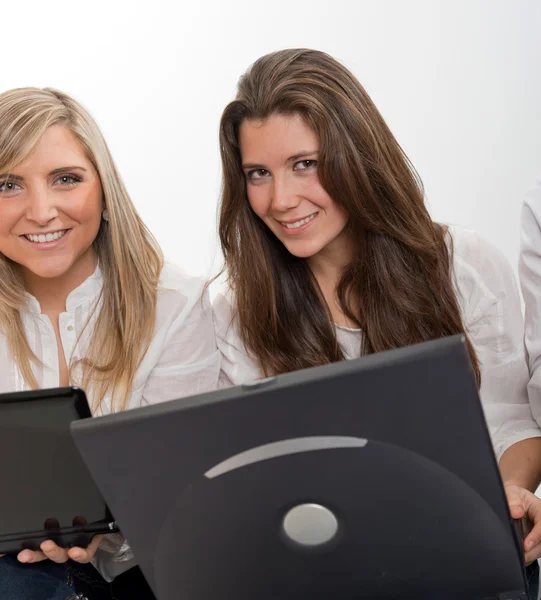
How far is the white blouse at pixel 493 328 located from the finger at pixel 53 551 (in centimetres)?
72

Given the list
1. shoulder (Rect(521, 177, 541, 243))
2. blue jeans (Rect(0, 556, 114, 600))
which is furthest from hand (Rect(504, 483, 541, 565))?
blue jeans (Rect(0, 556, 114, 600))

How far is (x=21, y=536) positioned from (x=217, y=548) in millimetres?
542

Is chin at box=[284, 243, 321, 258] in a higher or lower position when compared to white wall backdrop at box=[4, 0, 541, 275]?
lower

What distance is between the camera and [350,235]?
185cm

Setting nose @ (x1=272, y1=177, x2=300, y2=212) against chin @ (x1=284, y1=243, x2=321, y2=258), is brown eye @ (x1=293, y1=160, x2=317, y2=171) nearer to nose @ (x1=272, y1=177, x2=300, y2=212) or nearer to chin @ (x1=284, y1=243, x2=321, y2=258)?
nose @ (x1=272, y1=177, x2=300, y2=212)

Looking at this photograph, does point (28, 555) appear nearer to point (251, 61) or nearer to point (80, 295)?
point (80, 295)

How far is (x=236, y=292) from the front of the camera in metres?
1.86

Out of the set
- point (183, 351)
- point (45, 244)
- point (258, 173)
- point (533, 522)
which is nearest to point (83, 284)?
point (45, 244)

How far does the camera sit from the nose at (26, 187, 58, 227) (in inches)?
66.7

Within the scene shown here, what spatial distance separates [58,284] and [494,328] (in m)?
0.93

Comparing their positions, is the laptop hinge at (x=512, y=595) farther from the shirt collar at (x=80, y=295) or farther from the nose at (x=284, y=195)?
the shirt collar at (x=80, y=295)

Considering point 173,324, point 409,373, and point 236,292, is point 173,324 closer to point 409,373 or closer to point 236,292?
point 236,292

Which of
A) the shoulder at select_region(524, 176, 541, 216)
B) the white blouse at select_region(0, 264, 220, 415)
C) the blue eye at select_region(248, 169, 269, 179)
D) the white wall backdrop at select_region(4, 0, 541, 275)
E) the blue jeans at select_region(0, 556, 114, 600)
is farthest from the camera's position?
the white wall backdrop at select_region(4, 0, 541, 275)

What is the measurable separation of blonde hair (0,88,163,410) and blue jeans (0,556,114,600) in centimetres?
36
